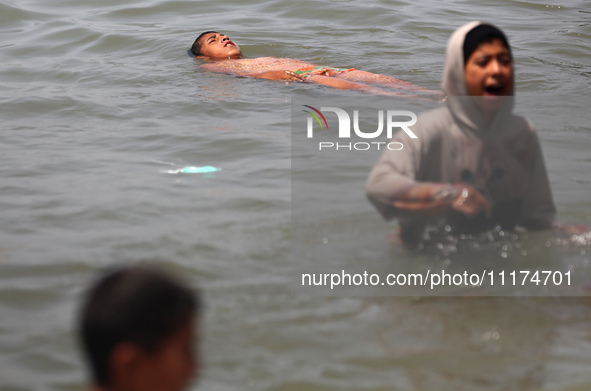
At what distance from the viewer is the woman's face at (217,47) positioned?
9125mm

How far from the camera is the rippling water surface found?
2.93 meters

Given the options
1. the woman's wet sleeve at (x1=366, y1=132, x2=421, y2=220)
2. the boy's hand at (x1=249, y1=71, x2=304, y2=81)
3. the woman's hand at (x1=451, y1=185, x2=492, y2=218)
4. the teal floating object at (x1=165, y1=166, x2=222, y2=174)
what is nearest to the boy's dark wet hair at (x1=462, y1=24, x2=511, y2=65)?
the woman's wet sleeve at (x1=366, y1=132, x2=421, y2=220)

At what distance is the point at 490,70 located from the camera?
3.09 metres

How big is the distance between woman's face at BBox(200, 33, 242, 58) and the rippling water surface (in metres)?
0.31

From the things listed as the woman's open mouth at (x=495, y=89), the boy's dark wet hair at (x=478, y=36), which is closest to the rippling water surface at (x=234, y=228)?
the woman's open mouth at (x=495, y=89)

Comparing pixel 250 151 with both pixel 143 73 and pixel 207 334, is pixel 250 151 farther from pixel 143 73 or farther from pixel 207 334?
pixel 143 73

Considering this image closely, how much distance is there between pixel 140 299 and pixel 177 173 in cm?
372

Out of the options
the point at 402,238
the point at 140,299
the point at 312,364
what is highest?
the point at 140,299

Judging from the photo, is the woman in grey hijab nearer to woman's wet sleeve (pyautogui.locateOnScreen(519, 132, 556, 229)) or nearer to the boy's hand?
woman's wet sleeve (pyautogui.locateOnScreen(519, 132, 556, 229))

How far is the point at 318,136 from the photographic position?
5949 mm

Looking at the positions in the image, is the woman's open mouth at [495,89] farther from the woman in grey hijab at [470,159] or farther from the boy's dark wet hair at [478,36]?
the boy's dark wet hair at [478,36]

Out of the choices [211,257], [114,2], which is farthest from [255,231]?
[114,2]

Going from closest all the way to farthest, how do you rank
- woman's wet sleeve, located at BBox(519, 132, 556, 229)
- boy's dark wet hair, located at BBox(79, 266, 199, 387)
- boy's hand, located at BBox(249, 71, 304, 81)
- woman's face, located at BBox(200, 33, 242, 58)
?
boy's dark wet hair, located at BBox(79, 266, 199, 387) → woman's wet sleeve, located at BBox(519, 132, 556, 229) → boy's hand, located at BBox(249, 71, 304, 81) → woman's face, located at BBox(200, 33, 242, 58)

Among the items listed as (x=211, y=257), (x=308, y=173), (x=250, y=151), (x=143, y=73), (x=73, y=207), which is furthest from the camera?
(x=143, y=73)
